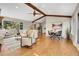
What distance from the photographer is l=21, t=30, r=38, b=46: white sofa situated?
309cm

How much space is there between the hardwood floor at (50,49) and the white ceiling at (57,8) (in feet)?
1.92

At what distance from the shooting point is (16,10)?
9.78 ft

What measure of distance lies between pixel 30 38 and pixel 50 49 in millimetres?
506

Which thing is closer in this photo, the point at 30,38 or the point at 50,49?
the point at 50,49

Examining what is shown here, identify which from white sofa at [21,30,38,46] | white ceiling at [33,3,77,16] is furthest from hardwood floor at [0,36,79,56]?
white ceiling at [33,3,77,16]

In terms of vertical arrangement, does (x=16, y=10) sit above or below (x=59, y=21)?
above

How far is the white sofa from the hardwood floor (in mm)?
106

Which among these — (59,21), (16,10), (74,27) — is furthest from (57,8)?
(16,10)

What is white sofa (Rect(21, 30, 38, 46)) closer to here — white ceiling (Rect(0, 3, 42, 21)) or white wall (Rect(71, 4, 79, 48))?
white ceiling (Rect(0, 3, 42, 21))

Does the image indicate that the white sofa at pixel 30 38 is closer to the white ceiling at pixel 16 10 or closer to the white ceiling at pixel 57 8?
the white ceiling at pixel 16 10

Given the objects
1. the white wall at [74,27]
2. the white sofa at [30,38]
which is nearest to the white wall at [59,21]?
the white wall at [74,27]

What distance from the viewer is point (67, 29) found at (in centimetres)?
306

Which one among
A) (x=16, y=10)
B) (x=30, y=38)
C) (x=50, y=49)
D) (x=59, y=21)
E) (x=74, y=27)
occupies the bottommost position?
(x=50, y=49)

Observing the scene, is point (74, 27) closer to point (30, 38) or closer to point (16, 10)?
point (30, 38)
